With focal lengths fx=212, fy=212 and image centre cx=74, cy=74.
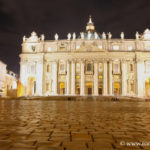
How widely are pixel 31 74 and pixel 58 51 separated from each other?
891cm

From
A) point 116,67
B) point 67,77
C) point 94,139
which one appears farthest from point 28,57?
point 94,139

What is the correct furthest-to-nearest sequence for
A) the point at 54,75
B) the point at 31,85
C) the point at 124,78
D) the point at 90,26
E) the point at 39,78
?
1. the point at 90,26
2. the point at 31,85
3. the point at 39,78
4. the point at 54,75
5. the point at 124,78

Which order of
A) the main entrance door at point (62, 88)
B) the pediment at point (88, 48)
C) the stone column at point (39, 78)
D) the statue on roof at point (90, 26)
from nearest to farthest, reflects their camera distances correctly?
the pediment at point (88, 48), the stone column at point (39, 78), the main entrance door at point (62, 88), the statue on roof at point (90, 26)

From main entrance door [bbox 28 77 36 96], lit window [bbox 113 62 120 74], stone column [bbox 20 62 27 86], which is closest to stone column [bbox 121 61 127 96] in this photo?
lit window [bbox 113 62 120 74]

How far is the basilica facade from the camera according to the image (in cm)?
4988

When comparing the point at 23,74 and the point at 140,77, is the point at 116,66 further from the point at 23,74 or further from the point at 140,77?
the point at 23,74

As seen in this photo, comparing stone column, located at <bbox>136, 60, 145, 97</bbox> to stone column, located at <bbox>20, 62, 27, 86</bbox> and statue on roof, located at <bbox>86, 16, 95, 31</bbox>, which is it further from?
stone column, located at <bbox>20, 62, 27, 86</bbox>

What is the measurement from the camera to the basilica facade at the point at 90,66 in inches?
1964

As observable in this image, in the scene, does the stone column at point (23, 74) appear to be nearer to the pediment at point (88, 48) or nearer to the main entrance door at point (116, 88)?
the pediment at point (88, 48)

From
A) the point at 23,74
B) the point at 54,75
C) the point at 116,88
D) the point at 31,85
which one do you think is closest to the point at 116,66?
the point at 116,88

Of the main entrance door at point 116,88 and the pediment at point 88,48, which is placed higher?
the pediment at point 88,48

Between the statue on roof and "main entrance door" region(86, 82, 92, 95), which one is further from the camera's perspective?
the statue on roof

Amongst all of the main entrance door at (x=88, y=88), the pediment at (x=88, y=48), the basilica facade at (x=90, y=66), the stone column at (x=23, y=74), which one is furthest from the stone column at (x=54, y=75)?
the main entrance door at (x=88, y=88)

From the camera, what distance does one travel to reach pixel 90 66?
5134cm
